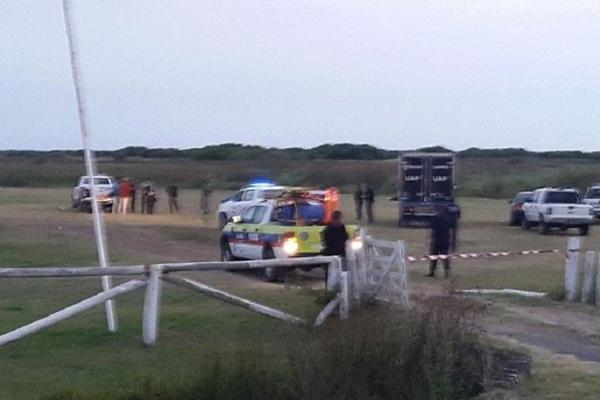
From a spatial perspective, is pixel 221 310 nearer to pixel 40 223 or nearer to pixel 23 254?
pixel 23 254

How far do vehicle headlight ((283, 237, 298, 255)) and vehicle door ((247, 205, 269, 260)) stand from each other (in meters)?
→ 1.05

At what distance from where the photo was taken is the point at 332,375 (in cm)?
1130

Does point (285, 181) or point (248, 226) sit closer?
point (248, 226)

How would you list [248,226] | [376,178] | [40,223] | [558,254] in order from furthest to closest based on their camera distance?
[376,178]
[40,223]
[558,254]
[248,226]

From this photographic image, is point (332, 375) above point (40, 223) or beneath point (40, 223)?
above

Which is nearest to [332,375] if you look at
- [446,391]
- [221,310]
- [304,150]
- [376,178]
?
[446,391]

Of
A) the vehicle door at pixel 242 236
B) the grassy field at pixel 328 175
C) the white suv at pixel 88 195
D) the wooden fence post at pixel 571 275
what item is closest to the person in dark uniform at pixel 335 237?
the wooden fence post at pixel 571 275

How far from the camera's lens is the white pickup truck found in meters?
42.1

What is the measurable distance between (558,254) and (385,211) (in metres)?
26.9

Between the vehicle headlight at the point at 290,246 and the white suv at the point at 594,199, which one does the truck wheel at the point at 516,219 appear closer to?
the white suv at the point at 594,199

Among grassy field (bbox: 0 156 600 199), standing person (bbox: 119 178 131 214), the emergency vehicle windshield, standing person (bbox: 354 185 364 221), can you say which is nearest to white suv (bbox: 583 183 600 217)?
standing person (bbox: 354 185 364 221)

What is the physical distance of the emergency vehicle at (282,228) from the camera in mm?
24109

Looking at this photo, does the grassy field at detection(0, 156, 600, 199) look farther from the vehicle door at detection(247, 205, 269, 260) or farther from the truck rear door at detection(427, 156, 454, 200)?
the vehicle door at detection(247, 205, 269, 260)

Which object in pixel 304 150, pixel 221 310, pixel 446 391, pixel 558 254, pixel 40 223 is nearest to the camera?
pixel 446 391
